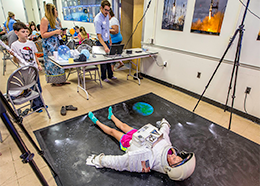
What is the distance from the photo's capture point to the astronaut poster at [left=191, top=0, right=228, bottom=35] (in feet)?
8.18

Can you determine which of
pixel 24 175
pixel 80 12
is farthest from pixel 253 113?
→ pixel 80 12

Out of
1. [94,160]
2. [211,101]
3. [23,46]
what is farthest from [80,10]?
[94,160]

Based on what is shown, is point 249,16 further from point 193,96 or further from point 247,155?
point 247,155

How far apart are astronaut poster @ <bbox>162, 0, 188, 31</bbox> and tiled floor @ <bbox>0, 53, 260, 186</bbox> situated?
53.5 inches

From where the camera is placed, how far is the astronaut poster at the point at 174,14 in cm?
297

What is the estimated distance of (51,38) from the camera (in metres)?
2.99

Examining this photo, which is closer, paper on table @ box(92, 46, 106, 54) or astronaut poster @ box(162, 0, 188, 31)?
astronaut poster @ box(162, 0, 188, 31)

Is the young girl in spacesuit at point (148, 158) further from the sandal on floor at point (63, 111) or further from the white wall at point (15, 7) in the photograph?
the white wall at point (15, 7)

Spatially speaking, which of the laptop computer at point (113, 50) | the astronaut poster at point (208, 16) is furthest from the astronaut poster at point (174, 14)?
the laptop computer at point (113, 50)

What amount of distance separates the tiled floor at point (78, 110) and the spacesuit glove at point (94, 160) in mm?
378

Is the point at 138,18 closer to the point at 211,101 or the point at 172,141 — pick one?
the point at 211,101

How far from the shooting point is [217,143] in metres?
2.03

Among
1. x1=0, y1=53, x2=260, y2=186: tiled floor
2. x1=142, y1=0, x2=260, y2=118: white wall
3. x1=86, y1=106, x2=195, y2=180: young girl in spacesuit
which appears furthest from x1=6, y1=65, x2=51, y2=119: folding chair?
x1=142, y1=0, x2=260, y2=118: white wall

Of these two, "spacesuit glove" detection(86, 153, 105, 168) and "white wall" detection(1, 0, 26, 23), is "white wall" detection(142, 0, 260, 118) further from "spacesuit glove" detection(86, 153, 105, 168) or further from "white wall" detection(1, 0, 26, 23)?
"white wall" detection(1, 0, 26, 23)
